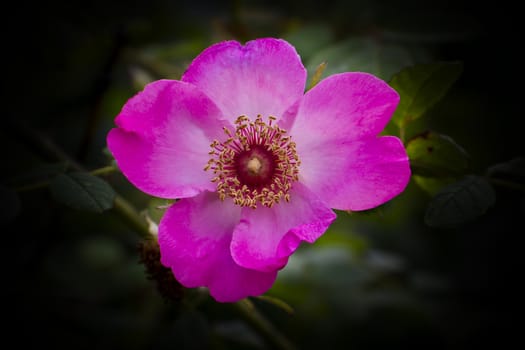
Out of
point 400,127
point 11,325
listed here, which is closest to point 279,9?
point 400,127

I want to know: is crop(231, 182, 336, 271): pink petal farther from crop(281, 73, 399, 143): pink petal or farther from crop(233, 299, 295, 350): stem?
crop(233, 299, 295, 350): stem

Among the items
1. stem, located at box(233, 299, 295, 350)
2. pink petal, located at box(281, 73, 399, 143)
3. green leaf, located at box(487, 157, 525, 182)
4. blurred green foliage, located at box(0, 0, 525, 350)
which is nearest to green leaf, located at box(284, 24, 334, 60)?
blurred green foliage, located at box(0, 0, 525, 350)

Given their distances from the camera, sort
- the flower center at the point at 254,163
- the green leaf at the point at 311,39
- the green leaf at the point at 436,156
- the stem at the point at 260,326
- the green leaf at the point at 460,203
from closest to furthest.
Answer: the green leaf at the point at 460,203 < the green leaf at the point at 436,156 < the flower center at the point at 254,163 < the stem at the point at 260,326 < the green leaf at the point at 311,39

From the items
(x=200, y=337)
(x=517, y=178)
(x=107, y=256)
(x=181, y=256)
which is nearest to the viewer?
(x=181, y=256)

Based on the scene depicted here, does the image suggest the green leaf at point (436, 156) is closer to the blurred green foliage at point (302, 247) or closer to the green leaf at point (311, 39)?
the blurred green foliage at point (302, 247)

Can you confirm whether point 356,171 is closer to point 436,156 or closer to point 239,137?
point 436,156

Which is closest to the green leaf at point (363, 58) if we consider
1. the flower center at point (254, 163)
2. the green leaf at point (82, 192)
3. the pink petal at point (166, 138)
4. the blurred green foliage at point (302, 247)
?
the blurred green foliage at point (302, 247)

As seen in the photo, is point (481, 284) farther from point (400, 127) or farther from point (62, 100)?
point (62, 100)
